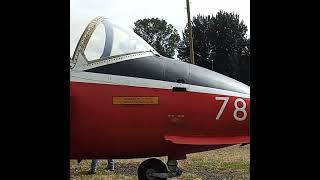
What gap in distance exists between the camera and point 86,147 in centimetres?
537

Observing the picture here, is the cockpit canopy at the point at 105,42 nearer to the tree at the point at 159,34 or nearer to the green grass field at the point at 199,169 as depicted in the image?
the green grass field at the point at 199,169

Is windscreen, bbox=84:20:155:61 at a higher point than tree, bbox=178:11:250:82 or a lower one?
lower

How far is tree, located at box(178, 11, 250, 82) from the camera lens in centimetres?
4638

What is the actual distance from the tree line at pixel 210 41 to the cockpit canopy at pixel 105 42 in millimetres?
37355

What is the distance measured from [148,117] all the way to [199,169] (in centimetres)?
524

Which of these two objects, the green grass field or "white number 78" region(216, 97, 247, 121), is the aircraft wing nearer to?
"white number 78" region(216, 97, 247, 121)

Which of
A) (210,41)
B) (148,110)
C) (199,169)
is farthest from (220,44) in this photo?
(148,110)

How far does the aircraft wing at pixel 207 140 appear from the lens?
17.2 feet

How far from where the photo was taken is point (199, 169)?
400 inches

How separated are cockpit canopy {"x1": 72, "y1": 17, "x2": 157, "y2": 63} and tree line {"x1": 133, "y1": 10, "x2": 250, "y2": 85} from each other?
37.4 m

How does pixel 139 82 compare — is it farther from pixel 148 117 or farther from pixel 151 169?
pixel 151 169

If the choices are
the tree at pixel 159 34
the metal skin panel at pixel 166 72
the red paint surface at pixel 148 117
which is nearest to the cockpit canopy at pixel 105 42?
the metal skin panel at pixel 166 72

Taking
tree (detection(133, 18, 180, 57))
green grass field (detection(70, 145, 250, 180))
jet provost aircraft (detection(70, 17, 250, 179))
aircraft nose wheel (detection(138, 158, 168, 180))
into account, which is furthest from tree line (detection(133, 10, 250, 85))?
jet provost aircraft (detection(70, 17, 250, 179))
